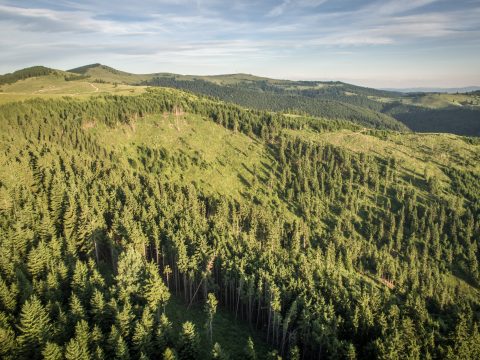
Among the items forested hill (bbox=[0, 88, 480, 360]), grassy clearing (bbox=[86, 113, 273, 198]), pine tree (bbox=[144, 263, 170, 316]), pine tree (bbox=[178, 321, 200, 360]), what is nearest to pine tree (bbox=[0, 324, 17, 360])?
forested hill (bbox=[0, 88, 480, 360])

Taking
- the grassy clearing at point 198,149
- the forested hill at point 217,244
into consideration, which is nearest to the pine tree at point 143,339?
the forested hill at point 217,244

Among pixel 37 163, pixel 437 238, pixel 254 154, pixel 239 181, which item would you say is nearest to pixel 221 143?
pixel 254 154

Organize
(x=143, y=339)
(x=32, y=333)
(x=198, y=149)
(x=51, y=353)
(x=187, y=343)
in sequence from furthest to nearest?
(x=198, y=149)
(x=187, y=343)
(x=143, y=339)
(x=32, y=333)
(x=51, y=353)

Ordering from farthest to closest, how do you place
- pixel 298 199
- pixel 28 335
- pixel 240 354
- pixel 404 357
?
1. pixel 298 199
2. pixel 240 354
3. pixel 404 357
4. pixel 28 335

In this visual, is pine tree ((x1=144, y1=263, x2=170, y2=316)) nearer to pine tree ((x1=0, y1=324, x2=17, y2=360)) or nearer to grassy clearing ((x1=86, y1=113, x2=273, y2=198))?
pine tree ((x1=0, y1=324, x2=17, y2=360))

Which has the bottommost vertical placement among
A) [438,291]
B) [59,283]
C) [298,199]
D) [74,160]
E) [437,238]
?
[438,291]

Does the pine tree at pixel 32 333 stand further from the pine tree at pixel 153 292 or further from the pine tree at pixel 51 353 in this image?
the pine tree at pixel 153 292

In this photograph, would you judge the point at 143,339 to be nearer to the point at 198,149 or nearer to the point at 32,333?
the point at 32,333

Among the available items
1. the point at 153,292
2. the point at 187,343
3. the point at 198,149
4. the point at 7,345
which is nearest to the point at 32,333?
the point at 7,345

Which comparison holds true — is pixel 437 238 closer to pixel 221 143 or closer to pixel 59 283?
pixel 221 143
